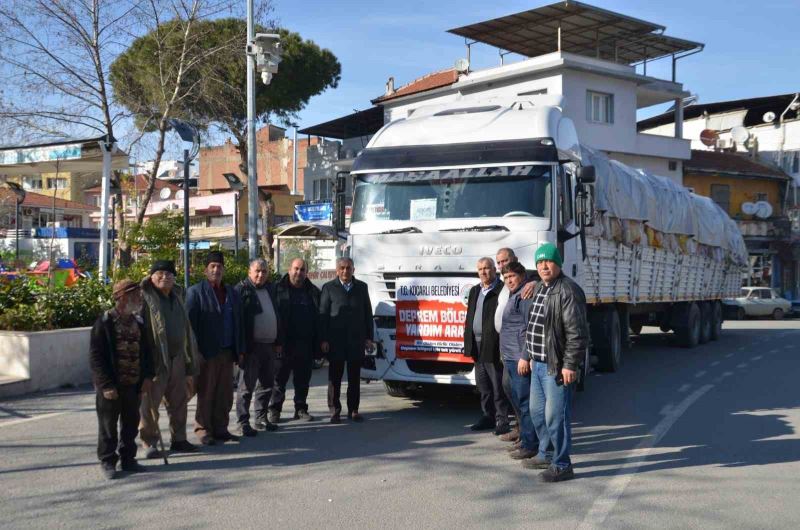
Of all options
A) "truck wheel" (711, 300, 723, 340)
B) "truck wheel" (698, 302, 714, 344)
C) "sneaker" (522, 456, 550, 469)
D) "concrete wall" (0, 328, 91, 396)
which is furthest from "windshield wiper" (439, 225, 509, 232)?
"truck wheel" (711, 300, 723, 340)

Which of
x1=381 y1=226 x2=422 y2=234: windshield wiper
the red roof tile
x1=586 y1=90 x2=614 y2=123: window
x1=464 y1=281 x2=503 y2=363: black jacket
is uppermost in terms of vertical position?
the red roof tile

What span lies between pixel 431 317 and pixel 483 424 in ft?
4.12

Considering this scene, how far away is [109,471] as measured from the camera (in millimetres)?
6043

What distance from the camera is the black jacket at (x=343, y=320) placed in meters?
8.16

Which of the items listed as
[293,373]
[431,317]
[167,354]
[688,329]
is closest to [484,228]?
[431,317]

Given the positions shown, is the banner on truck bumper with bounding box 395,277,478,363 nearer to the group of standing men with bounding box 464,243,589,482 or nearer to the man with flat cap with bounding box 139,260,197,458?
the group of standing men with bounding box 464,243,589,482

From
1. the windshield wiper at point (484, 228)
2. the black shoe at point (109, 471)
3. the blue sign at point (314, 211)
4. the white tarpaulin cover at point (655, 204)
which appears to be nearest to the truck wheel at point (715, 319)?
the white tarpaulin cover at point (655, 204)

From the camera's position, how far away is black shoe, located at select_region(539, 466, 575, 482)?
6.00 m

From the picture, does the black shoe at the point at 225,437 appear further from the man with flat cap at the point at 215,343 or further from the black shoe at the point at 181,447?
the black shoe at the point at 181,447

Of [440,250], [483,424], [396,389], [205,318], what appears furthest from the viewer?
[396,389]

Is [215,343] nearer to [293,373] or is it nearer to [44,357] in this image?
[293,373]

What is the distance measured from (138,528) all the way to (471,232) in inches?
185

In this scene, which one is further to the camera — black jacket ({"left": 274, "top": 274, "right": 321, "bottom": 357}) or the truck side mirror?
the truck side mirror

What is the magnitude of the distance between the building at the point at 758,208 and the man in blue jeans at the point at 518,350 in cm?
3686
